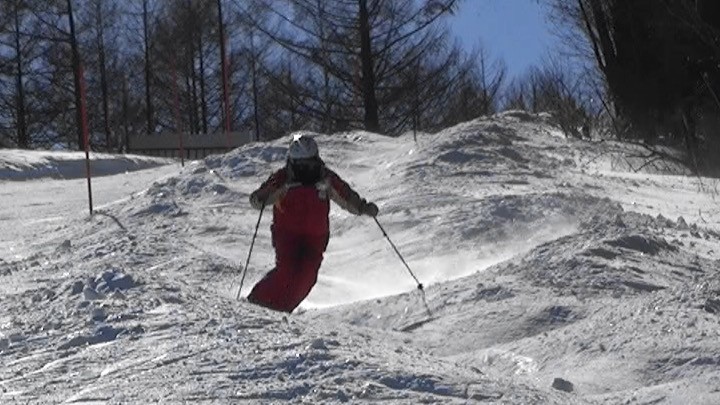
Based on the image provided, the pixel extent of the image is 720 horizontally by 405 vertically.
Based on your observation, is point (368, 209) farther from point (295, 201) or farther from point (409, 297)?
point (409, 297)

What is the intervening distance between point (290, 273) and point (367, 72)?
19.5m

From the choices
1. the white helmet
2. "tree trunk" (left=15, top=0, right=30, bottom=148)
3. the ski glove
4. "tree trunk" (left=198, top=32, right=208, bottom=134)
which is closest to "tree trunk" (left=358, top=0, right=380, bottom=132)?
"tree trunk" (left=198, top=32, right=208, bottom=134)

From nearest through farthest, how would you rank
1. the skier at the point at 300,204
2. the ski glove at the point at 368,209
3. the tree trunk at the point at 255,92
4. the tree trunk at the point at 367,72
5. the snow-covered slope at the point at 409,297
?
the snow-covered slope at the point at 409,297 < the skier at the point at 300,204 < the ski glove at the point at 368,209 < the tree trunk at the point at 367,72 < the tree trunk at the point at 255,92

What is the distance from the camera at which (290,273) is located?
33.3ft

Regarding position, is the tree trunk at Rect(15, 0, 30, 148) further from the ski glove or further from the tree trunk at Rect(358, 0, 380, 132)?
the ski glove

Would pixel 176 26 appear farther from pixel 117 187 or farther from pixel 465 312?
pixel 465 312

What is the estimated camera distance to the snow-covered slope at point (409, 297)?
615 cm

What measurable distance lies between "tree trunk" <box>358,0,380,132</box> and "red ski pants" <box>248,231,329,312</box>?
18823mm

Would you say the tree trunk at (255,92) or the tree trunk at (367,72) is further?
the tree trunk at (255,92)

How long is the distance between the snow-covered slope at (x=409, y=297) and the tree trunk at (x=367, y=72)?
36.3ft

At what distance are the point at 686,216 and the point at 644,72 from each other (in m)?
8.14

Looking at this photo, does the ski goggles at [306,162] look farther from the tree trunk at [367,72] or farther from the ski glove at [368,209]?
the tree trunk at [367,72]

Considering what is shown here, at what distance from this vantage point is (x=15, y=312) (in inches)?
334

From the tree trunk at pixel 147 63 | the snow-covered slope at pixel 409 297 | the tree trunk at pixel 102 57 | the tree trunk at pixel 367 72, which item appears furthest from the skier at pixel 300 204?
the tree trunk at pixel 102 57
